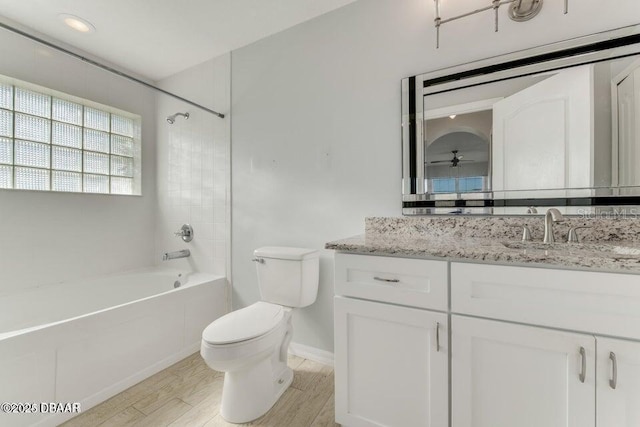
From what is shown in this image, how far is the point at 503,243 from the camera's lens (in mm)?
1171

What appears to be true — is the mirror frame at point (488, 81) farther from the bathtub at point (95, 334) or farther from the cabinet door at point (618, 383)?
the bathtub at point (95, 334)

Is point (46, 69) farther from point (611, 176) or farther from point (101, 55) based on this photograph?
point (611, 176)

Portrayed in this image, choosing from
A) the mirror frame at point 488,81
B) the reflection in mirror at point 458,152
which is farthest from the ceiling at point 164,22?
the reflection in mirror at point 458,152

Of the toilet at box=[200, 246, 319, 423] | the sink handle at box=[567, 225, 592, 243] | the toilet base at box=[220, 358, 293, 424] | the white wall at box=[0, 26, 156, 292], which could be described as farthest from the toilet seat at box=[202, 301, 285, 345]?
the white wall at box=[0, 26, 156, 292]

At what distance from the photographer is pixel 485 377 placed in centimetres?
91

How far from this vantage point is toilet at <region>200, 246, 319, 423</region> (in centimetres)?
127

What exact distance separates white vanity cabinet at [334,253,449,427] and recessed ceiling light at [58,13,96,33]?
2362 millimetres

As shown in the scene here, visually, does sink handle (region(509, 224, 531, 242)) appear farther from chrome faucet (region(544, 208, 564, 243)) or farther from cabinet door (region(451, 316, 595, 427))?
cabinet door (region(451, 316, 595, 427))

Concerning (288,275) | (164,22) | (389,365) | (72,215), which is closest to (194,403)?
(288,275)

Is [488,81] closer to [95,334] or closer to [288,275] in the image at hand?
[288,275]

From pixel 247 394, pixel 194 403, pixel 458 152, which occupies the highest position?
pixel 458 152

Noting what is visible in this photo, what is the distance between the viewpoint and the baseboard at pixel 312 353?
183 centimetres

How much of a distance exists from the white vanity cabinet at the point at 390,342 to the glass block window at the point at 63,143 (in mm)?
2302

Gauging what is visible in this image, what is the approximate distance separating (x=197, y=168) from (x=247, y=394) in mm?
1831
